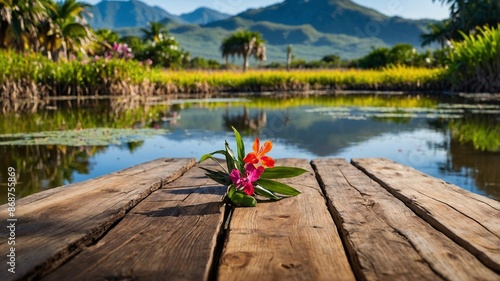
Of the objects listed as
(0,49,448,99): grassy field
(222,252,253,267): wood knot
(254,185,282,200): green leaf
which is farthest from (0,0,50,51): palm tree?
(222,252,253,267): wood knot

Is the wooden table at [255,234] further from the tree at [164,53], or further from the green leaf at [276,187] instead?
the tree at [164,53]

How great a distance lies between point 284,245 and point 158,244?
1.29ft

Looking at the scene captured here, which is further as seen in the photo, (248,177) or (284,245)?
(248,177)

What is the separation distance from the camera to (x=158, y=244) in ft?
5.32

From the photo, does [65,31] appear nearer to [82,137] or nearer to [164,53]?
[164,53]

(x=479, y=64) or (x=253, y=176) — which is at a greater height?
(x=479, y=64)

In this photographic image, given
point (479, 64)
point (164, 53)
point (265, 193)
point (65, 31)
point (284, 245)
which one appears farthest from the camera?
point (164, 53)

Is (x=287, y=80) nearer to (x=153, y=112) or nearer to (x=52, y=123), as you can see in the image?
(x=153, y=112)

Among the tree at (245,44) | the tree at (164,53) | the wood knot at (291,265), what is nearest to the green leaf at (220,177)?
the wood knot at (291,265)

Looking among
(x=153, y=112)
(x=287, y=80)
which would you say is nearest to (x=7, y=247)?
(x=153, y=112)

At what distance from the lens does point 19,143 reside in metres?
6.14

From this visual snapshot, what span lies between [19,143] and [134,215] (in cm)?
472

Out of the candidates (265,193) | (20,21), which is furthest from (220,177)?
(20,21)

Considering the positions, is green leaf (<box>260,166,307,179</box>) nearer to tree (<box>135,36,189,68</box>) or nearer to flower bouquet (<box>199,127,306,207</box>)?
flower bouquet (<box>199,127,306,207</box>)
